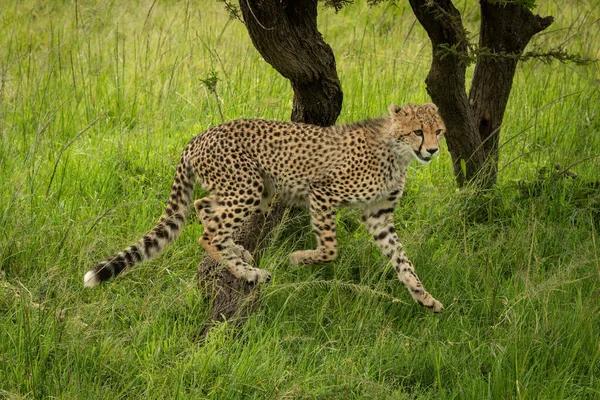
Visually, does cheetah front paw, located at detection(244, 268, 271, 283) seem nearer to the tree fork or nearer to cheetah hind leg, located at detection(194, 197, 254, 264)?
cheetah hind leg, located at detection(194, 197, 254, 264)

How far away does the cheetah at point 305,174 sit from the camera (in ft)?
14.5

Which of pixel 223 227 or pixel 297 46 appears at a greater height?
pixel 297 46

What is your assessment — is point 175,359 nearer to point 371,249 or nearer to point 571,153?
point 371,249

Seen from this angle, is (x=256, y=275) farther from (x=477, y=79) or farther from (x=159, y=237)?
(x=477, y=79)

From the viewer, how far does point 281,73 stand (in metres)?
4.77

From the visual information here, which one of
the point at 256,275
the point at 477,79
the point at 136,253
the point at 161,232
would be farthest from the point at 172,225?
the point at 477,79

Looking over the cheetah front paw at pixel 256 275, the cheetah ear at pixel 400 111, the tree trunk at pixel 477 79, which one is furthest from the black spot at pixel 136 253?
the tree trunk at pixel 477 79

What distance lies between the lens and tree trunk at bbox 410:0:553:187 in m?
4.82

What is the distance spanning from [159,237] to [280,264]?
2.04 feet

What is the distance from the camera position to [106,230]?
185 inches

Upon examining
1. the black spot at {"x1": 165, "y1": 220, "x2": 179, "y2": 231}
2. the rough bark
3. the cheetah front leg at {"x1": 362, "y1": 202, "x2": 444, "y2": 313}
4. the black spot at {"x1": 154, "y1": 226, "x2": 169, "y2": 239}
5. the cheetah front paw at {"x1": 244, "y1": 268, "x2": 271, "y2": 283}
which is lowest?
the cheetah front paw at {"x1": 244, "y1": 268, "x2": 271, "y2": 283}

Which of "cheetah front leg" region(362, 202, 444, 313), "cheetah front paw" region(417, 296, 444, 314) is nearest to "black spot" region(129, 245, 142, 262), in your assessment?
"cheetah front leg" region(362, 202, 444, 313)

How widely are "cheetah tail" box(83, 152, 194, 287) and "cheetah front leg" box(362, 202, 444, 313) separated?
3.14 feet

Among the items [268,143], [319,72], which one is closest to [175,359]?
[268,143]
